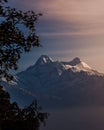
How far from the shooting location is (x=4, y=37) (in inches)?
773

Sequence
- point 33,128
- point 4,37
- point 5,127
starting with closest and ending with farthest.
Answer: point 4,37, point 5,127, point 33,128

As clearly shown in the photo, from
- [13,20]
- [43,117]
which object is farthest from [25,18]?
[43,117]

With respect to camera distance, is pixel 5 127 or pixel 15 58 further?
pixel 5 127

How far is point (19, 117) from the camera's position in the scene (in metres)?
49.2

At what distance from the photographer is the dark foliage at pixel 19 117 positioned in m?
45.3

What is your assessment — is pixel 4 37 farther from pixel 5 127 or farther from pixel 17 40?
pixel 5 127

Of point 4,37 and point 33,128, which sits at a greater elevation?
point 4,37

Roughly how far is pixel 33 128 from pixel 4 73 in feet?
91.7

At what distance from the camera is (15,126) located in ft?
149

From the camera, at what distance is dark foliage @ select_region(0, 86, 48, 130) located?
149 ft

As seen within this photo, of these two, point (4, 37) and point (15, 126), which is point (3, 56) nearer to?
point (4, 37)

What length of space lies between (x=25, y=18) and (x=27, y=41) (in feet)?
3.58

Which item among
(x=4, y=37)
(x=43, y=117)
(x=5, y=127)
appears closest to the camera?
(x=4, y=37)

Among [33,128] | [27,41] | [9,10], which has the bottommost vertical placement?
[33,128]
